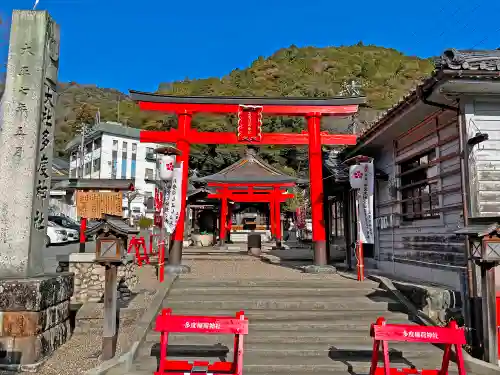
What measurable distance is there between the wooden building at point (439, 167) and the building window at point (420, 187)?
1.0 inches

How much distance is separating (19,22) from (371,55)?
11710 cm

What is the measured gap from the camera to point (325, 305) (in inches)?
291

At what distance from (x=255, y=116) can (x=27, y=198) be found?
7.31m

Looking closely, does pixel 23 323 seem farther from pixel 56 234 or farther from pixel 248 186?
pixel 248 186

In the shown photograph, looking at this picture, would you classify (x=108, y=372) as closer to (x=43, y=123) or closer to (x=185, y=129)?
(x=43, y=123)

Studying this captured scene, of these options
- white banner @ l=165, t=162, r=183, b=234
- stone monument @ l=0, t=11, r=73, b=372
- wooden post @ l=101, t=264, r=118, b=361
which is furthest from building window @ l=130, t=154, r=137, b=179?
wooden post @ l=101, t=264, r=118, b=361

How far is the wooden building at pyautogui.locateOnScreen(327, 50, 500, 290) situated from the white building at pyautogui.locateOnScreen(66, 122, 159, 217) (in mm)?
46164

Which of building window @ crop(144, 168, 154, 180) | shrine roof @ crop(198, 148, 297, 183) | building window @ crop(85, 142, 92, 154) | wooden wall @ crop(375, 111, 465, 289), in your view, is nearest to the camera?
wooden wall @ crop(375, 111, 465, 289)

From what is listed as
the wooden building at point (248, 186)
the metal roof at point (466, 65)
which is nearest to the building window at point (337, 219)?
the metal roof at point (466, 65)

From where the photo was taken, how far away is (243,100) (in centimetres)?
1184

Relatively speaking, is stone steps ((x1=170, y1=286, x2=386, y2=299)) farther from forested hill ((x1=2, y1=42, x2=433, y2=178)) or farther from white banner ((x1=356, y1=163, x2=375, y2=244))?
forested hill ((x1=2, y1=42, x2=433, y2=178))

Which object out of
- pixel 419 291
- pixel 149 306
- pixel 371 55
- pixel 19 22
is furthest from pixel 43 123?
pixel 371 55

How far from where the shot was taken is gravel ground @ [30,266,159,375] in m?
5.91

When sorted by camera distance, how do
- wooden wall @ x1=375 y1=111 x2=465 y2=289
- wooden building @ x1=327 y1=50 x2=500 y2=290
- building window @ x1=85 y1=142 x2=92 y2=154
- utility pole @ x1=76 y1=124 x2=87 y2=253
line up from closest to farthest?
wooden building @ x1=327 y1=50 x2=500 y2=290 → wooden wall @ x1=375 y1=111 x2=465 y2=289 → utility pole @ x1=76 y1=124 x2=87 y2=253 → building window @ x1=85 y1=142 x2=92 y2=154
